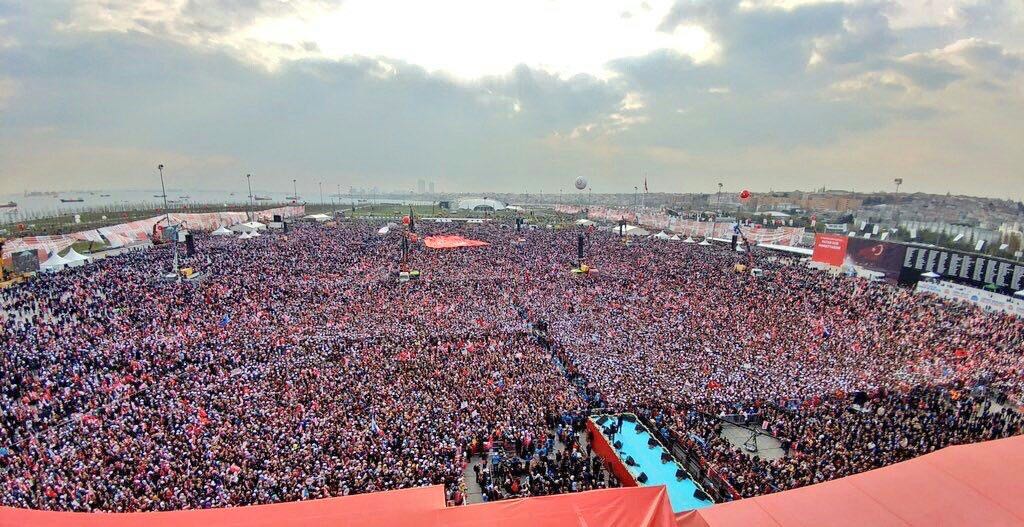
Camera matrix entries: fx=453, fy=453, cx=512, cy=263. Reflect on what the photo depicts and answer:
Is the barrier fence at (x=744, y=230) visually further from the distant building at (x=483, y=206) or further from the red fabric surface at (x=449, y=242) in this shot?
the distant building at (x=483, y=206)

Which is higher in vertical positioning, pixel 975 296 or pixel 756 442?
pixel 975 296

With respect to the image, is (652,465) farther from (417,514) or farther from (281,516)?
(281,516)

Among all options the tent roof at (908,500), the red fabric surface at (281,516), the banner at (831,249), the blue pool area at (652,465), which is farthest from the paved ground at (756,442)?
the banner at (831,249)

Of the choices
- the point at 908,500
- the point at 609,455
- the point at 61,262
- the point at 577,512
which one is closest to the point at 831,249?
the point at 609,455

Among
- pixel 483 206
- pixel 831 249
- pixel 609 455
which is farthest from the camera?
pixel 483 206

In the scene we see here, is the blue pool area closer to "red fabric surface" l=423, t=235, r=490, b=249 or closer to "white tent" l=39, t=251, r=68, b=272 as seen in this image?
"red fabric surface" l=423, t=235, r=490, b=249

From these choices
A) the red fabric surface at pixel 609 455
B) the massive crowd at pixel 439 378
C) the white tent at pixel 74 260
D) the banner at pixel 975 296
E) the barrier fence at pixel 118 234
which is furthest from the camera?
the barrier fence at pixel 118 234

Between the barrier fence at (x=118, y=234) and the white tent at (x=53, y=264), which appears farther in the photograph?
the barrier fence at (x=118, y=234)
